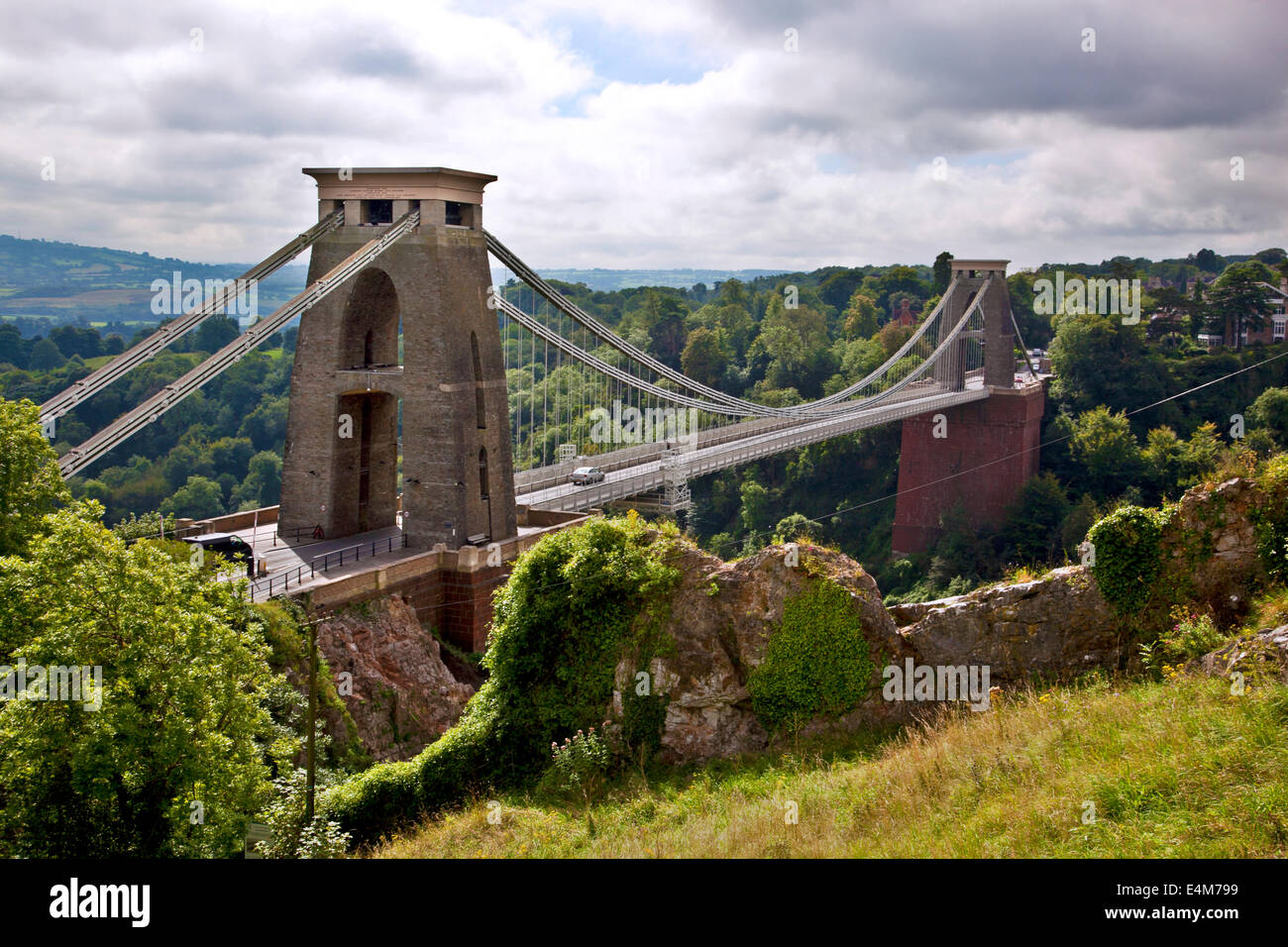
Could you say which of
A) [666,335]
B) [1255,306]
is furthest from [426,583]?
[666,335]

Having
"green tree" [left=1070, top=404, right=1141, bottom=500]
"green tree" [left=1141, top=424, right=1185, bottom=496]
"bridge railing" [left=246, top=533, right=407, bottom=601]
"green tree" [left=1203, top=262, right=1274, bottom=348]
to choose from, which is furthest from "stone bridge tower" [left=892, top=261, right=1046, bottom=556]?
"bridge railing" [left=246, top=533, right=407, bottom=601]

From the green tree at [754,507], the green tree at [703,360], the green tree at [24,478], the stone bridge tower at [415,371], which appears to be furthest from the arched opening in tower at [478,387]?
the green tree at [703,360]

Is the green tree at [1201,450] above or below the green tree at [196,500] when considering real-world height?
above

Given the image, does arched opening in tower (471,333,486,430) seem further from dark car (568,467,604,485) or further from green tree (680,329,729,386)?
green tree (680,329,729,386)

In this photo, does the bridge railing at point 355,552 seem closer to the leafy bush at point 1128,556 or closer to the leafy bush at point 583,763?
the leafy bush at point 583,763

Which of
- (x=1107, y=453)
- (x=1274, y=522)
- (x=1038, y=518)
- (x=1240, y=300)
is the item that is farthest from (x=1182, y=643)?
(x=1240, y=300)

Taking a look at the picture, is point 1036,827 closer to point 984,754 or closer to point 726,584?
point 984,754
